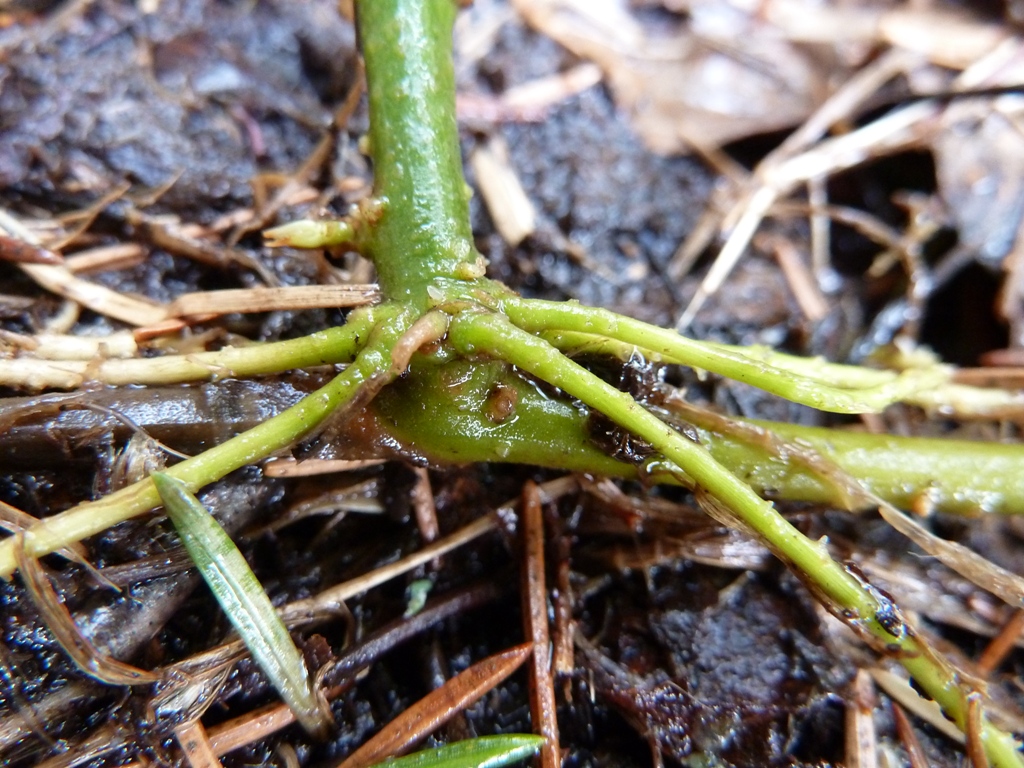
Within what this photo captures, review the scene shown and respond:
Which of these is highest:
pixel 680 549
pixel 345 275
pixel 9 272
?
pixel 9 272

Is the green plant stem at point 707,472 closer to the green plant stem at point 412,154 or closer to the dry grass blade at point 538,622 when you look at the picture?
the green plant stem at point 412,154

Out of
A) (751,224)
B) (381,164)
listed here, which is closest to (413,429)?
(381,164)

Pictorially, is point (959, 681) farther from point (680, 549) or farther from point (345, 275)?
point (345, 275)

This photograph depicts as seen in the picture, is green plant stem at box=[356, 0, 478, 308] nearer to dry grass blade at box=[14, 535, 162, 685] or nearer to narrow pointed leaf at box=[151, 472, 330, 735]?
narrow pointed leaf at box=[151, 472, 330, 735]

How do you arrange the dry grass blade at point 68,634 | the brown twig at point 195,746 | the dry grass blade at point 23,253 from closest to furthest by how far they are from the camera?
the dry grass blade at point 68,634 < the brown twig at point 195,746 < the dry grass blade at point 23,253

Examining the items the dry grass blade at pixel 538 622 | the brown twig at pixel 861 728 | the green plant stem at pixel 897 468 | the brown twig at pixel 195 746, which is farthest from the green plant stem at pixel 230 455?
the brown twig at pixel 861 728

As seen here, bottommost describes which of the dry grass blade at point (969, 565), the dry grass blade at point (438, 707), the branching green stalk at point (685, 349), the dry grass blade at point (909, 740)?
the dry grass blade at point (909, 740)

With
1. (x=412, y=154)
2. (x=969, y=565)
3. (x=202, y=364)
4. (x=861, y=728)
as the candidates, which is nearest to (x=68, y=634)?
(x=202, y=364)
